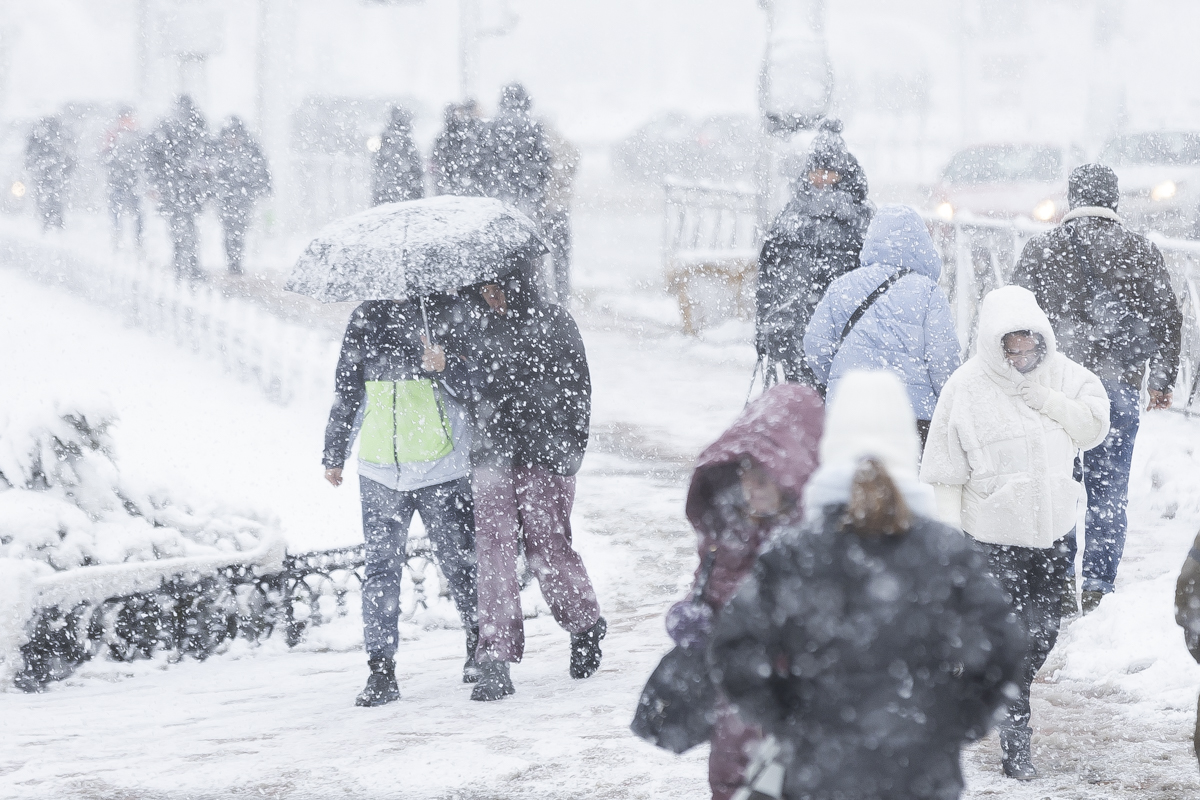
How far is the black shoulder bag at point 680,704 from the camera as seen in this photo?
9.62 feet

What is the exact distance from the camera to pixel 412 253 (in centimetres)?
512

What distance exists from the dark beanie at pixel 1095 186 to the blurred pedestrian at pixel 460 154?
6156 millimetres

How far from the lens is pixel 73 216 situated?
26969 mm

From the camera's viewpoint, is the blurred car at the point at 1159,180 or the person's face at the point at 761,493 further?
the blurred car at the point at 1159,180

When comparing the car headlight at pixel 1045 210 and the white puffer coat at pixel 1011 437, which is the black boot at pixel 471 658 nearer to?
the white puffer coat at pixel 1011 437

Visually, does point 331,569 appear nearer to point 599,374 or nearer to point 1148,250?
point 1148,250

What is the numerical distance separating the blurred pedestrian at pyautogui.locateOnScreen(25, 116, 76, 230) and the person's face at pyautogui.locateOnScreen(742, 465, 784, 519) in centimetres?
2098

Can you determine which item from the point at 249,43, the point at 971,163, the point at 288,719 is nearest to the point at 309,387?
the point at 288,719

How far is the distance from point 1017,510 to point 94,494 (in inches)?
164

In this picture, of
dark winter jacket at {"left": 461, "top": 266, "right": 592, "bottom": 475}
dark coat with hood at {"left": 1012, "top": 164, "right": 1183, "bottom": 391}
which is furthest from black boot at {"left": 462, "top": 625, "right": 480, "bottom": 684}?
dark coat with hood at {"left": 1012, "top": 164, "right": 1183, "bottom": 391}

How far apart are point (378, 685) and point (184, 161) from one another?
12.7 m

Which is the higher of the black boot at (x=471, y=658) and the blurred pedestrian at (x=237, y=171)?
the blurred pedestrian at (x=237, y=171)

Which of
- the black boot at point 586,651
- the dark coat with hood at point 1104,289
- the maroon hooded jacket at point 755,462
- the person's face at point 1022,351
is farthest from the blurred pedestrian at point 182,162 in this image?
the maroon hooded jacket at point 755,462

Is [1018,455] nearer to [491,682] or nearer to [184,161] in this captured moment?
[491,682]
